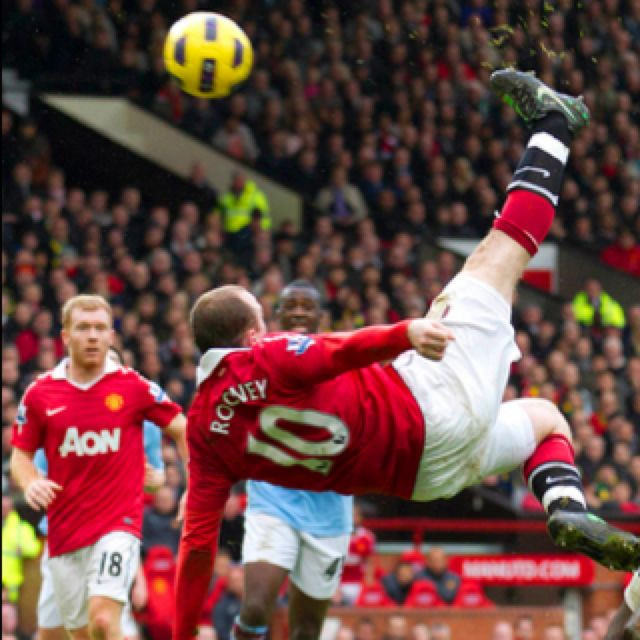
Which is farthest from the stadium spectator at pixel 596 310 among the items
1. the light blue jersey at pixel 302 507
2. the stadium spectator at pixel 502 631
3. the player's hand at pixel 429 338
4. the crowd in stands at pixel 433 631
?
the player's hand at pixel 429 338

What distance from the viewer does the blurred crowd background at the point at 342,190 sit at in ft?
47.4

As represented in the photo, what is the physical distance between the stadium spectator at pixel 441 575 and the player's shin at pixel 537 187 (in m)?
6.25

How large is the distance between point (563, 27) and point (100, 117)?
608 centimetres

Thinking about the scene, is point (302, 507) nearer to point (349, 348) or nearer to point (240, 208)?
point (349, 348)

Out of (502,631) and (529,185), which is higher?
(529,185)

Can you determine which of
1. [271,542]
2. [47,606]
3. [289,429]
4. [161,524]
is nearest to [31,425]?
[47,606]

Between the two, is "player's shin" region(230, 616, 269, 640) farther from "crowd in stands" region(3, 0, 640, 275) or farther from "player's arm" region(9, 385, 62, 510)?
"crowd in stands" region(3, 0, 640, 275)

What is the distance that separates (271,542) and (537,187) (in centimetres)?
248

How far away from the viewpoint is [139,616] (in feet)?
36.4

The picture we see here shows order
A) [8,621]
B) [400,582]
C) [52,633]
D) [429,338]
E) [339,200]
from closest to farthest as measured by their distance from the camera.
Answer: [429,338], [52,633], [8,621], [400,582], [339,200]

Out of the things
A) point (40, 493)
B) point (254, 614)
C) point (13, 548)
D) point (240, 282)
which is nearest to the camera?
point (40, 493)

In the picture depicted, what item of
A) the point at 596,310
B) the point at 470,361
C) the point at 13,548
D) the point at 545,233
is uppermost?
the point at 545,233

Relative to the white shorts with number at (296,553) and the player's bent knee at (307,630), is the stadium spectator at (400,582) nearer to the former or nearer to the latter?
the white shorts with number at (296,553)

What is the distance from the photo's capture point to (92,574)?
7836 mm
